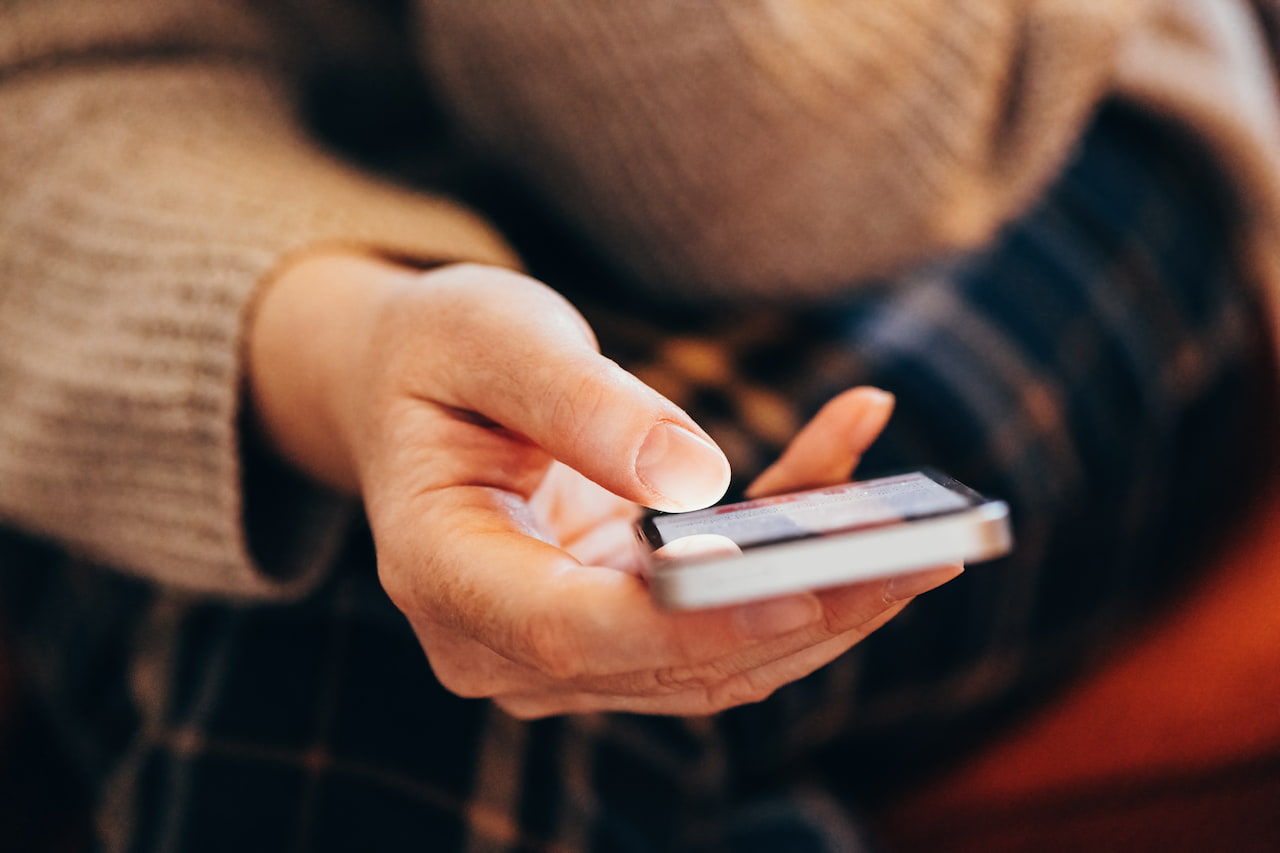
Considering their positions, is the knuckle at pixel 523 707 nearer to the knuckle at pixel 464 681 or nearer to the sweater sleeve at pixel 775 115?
the knuckle at pixel 464 681

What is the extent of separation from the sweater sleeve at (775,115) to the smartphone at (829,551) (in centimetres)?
32

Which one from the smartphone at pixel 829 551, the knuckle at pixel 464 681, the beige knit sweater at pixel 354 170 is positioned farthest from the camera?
the beige knit sweater at pixel 354 170

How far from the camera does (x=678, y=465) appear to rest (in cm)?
24

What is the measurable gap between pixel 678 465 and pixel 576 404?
34 mm

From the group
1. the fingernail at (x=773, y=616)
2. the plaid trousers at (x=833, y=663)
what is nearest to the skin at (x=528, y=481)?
the fingernail at (x=773, y=616)

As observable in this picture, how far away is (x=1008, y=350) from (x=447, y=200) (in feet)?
1.21

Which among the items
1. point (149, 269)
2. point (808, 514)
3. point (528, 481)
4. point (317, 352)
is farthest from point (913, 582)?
point (149, 269)

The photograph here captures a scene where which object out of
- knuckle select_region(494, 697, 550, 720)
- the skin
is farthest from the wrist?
knuckle select_region(494, 697, 550, 720)

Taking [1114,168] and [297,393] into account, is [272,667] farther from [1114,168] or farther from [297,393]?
[1114,168]

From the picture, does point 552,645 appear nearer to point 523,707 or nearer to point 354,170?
point 523,707

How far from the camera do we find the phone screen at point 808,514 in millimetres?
208

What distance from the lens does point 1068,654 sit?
55 centimetres

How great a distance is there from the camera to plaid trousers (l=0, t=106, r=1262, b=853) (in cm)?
39

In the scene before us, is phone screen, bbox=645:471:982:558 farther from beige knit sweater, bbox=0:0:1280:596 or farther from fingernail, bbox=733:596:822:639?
beige knit sweater, bbox=0:0:1280:596
